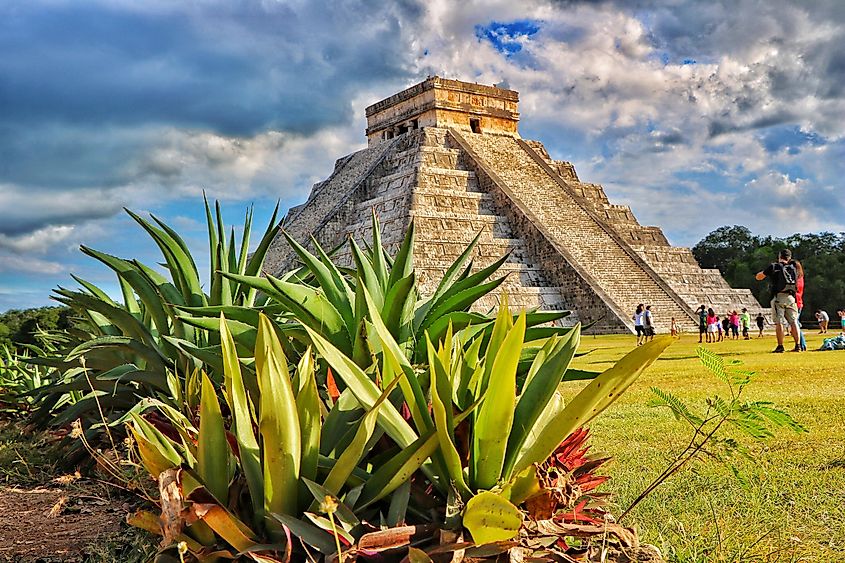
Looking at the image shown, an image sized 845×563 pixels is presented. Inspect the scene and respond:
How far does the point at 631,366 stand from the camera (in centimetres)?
122

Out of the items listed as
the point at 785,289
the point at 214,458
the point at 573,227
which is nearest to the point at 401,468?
the point at 214,458

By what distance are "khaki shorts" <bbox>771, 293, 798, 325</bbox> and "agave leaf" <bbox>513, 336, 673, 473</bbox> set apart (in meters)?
9.32

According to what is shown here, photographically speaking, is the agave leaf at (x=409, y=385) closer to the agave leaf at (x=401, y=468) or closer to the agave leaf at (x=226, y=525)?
the agave leaf at (x=401, y=468)

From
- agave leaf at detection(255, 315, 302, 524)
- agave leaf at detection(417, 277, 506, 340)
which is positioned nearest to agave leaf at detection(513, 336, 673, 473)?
agave leaf at detection(255, 315, 302, 524)

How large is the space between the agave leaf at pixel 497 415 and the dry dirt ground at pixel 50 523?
3.64 feet

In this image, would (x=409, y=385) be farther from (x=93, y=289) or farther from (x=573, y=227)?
(x=573, y=227)

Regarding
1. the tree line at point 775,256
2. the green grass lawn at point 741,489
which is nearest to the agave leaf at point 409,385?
the green grass lawn at point 741,489

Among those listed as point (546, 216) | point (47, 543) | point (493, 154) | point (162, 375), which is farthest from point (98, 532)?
point (493, 154)

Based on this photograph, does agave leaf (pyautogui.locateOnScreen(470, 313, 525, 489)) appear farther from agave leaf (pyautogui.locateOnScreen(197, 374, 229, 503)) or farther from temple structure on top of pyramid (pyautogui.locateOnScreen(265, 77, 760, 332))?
temple structure on top of pyramid (pyautogui.locateOnScreen(265, 77, 760, 332))

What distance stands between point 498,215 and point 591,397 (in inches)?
972

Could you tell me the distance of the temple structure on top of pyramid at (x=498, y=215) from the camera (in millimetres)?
22625

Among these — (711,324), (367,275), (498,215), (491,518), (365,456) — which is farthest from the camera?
(498,215)

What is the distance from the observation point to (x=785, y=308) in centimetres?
962

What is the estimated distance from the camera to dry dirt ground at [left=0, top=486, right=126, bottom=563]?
5.88 feet
